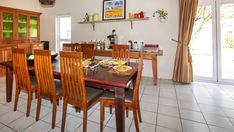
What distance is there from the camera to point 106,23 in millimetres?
4598

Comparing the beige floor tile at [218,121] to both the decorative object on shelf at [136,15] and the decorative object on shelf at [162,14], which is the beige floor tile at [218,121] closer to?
the decorative object on shelf at [162,14]

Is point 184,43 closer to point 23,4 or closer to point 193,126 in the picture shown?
point 193,126

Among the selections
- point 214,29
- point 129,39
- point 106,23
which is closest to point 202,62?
point 214,29

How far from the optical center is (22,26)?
4.92 metres

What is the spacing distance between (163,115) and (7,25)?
16.4 ft

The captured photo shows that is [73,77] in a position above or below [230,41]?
below

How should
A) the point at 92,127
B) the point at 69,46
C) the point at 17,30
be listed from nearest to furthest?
1. the point at 92,127
2. the point at 69,46
3. the point at 17,30

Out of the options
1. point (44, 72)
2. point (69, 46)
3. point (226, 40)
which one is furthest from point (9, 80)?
point (226, 40)

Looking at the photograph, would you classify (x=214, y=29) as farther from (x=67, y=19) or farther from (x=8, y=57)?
(x=8, y=57)

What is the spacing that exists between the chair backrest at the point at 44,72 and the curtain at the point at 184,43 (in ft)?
9.81

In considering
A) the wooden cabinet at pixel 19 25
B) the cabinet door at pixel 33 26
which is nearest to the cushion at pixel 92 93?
the wooden cabinet at pixel 19 25

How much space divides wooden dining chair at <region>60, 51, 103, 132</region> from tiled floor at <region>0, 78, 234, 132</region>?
16.5 inches

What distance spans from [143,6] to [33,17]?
386cm

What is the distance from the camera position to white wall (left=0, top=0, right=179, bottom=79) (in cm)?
392
